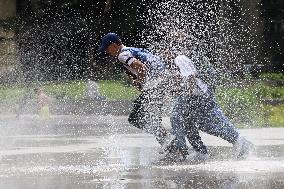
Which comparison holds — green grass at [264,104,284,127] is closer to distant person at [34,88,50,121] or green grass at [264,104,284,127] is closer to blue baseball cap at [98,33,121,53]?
distant person at [34,88,50,121]

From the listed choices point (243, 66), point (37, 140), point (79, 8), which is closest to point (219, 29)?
point (243, 66)

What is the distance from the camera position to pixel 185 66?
368 inches

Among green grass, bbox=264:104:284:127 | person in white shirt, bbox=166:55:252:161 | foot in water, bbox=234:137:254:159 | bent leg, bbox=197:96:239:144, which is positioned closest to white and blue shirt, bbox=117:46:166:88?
person in white shirt, bbox=166:55:252:161

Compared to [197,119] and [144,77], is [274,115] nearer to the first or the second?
[197,119]

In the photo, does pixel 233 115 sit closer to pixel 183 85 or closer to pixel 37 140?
pixel 37 140

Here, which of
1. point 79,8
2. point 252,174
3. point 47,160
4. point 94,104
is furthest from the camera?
point 79,8

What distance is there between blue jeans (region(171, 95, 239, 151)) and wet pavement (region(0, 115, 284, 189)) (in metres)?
0.30

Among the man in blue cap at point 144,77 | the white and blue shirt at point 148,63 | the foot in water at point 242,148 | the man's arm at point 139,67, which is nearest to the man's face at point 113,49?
the man in blue cap at point 144,77

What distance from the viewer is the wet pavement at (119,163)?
7.59m

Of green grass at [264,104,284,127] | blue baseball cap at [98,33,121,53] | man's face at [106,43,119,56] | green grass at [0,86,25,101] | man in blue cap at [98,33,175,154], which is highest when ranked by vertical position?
green grass at [0,86,25,101]

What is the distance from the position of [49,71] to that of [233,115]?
16069mm

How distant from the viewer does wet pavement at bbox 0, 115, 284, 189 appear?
7.59 metres

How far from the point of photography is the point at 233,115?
52.0ft

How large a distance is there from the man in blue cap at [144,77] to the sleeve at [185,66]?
301mm
